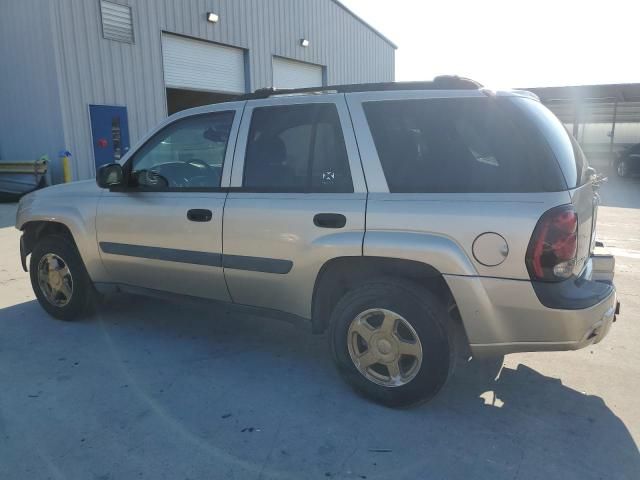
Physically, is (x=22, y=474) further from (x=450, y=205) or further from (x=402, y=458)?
(x=450, y=205)

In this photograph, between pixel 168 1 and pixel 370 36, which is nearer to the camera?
pixel 168 1

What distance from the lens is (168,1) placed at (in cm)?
1344

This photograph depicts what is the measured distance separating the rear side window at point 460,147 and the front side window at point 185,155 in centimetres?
111

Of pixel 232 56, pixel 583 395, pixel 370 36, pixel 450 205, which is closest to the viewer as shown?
pixel 450 205

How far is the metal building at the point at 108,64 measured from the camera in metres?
11.6

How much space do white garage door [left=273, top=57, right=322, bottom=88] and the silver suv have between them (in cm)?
1468

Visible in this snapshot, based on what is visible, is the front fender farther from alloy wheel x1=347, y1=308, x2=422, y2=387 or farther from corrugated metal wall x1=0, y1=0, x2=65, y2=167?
corrugated metal wall x1=0, y1=0, x2=65, y2=167

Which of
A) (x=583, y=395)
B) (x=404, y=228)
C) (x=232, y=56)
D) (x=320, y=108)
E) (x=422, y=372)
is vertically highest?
(x=232, y=56)

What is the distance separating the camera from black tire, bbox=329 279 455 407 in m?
2.75

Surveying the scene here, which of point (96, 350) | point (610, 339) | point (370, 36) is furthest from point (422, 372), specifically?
point (370, 36)

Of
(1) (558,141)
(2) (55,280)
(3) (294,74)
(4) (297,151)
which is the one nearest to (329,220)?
(4) (297,151)

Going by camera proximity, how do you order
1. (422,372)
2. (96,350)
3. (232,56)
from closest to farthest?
(422,372) → (96,350) → (232,56)

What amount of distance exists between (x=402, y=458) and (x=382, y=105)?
1.91 meters

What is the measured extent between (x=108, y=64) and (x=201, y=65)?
3.09 metres
